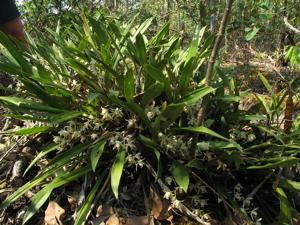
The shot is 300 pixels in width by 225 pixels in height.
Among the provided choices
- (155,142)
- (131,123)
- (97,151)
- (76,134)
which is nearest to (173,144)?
(155,142)

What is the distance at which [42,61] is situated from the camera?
7.74 feet

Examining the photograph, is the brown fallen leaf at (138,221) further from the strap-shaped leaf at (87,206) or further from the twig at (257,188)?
the twig at (257,188)

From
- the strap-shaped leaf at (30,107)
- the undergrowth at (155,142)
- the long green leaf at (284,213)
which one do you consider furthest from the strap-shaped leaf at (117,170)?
the long green leaf at (284,213)

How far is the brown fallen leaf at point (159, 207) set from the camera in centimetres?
179

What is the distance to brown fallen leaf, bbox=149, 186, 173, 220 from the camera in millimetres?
1794

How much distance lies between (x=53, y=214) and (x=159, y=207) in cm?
43

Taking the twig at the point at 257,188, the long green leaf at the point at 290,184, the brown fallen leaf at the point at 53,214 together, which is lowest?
the long green leaf at the point at 290,184

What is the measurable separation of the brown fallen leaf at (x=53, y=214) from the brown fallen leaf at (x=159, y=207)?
1.19 feet

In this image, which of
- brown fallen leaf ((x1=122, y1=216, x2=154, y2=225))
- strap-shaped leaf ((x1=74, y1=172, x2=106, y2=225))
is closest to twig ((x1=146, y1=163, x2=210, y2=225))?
brown fallen leaf ((x1=122, y1=216, x2=154, y2=225))

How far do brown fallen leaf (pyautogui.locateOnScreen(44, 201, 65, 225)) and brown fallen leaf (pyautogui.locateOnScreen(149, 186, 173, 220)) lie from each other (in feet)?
1.19

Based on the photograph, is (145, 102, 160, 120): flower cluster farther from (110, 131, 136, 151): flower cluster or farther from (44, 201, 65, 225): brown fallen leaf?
(44, 201, 65, 225): brown fallen leaf

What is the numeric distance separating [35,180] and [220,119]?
32.8 inches

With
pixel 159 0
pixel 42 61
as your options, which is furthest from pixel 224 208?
pixel 159 0

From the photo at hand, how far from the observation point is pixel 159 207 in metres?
1.80
